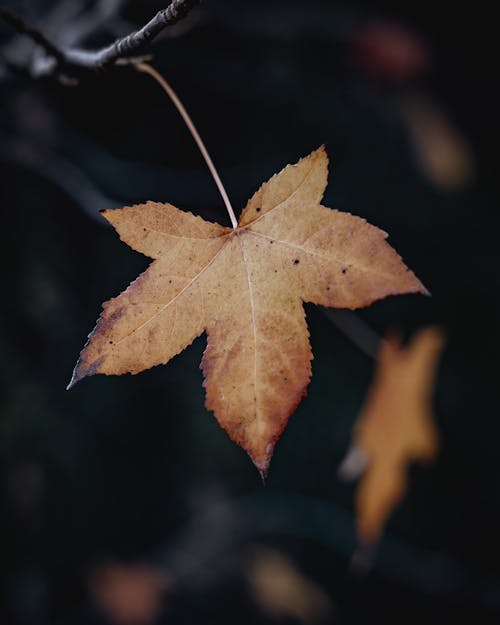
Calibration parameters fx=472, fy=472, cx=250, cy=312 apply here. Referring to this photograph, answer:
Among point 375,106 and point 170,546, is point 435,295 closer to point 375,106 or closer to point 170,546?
point 375,106

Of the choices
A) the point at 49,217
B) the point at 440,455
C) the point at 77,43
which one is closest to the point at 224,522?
the point at 440,455

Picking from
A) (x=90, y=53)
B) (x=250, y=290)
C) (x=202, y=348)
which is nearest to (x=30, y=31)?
(x=90, y=53)

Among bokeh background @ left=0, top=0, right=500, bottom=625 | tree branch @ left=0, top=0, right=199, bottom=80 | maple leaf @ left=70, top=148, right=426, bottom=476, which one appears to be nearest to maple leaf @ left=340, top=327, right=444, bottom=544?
maple leaf @ left=70, top=148, right=426, bottom=476

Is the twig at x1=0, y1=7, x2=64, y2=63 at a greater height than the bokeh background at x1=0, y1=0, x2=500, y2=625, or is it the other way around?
the twig at x1=0, y1=7, x2=64, y2=63

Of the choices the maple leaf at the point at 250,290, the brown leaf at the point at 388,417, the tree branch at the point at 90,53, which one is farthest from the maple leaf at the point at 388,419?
the tree branch at the point at 90,53

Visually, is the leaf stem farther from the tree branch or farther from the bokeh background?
the bokeh background

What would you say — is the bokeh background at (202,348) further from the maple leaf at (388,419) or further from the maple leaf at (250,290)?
the maple leaf at (250,290)
